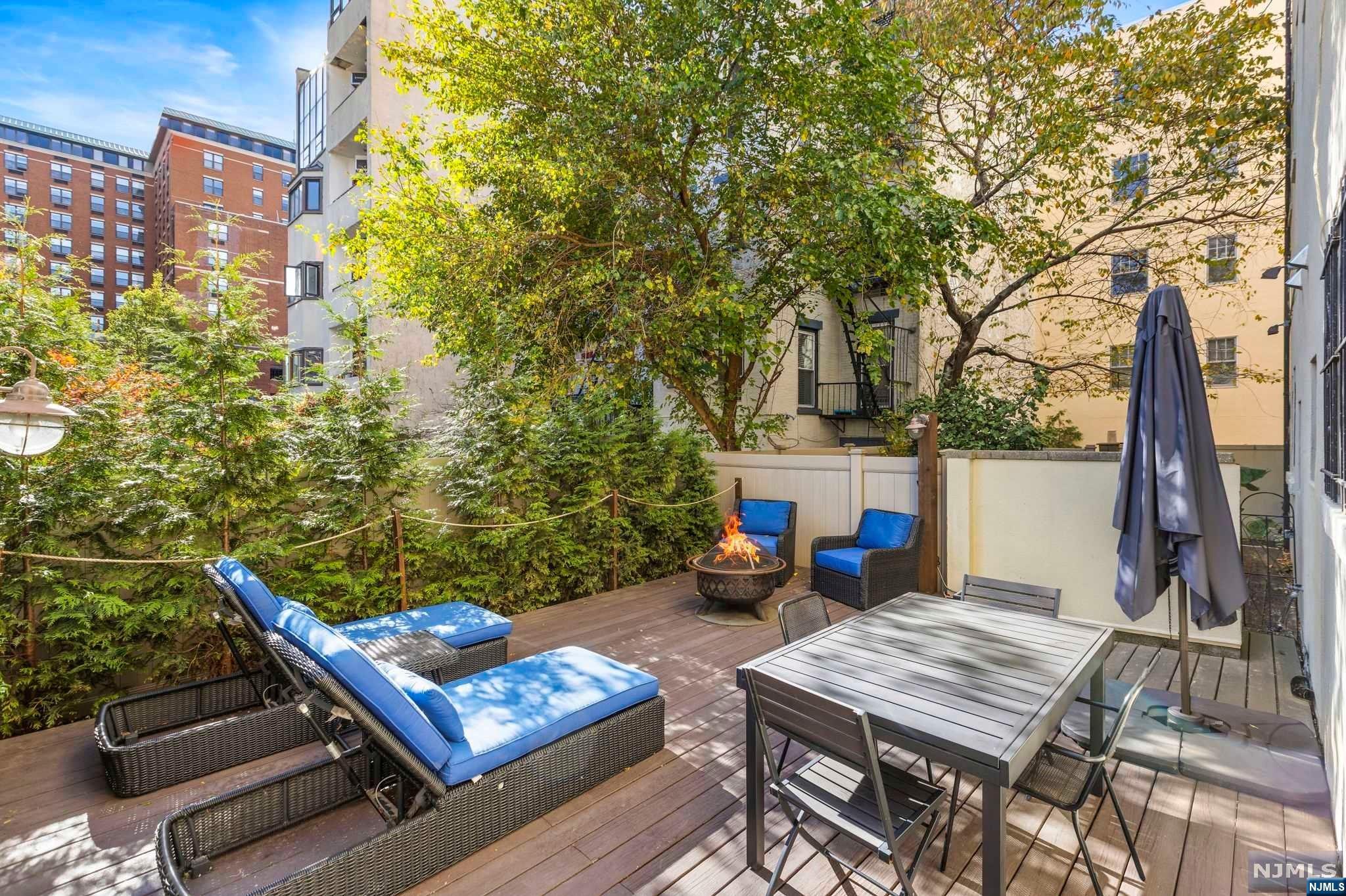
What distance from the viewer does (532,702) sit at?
2984 millimetres

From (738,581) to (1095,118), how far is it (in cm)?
760

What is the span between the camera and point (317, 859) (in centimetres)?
252

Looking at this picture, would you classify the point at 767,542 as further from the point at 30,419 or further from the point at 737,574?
the point at 30,419

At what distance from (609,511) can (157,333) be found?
4.35m

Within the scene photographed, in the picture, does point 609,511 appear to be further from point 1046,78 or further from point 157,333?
point 1046,78

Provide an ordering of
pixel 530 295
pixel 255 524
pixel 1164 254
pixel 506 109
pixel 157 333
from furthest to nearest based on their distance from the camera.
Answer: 1. pixel 1164 254
2. pixel 506 109
3. pixel 530 295
4. pixel 255 524
5. pixel 157 333

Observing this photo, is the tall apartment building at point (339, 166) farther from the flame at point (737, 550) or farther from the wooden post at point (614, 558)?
the flame at point (737, 550)

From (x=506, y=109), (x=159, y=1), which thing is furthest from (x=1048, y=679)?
(x=159, y=1)

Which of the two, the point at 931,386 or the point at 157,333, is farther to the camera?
the point at 931,386

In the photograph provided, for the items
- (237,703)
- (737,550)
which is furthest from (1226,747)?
(237,703)

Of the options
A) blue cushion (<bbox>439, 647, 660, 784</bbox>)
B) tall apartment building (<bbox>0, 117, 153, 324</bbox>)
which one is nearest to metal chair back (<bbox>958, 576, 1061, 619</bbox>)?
blue cushion (<bbox>439, 647, 660, 784</bbox>)

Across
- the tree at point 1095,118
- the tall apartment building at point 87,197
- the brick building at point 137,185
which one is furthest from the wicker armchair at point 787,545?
the tall apartment building at point 87,197

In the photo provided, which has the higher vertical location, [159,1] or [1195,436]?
[159,1]

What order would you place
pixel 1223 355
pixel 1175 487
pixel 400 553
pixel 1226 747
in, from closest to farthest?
1. pixel 1175 487
2. pixel 1226 747
3. pixel 400 553
4. pixel 1223 355
